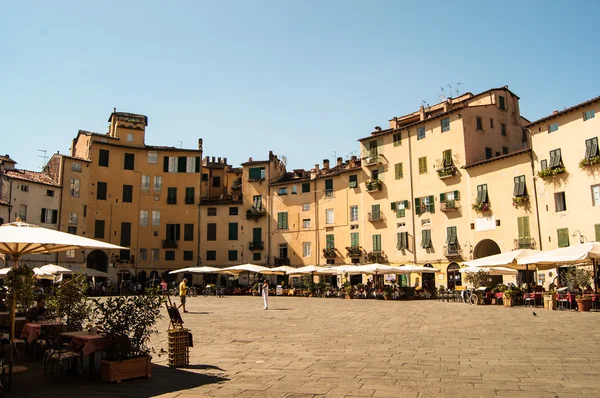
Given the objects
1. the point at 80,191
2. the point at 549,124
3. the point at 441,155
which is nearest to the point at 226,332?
the point at 549,124

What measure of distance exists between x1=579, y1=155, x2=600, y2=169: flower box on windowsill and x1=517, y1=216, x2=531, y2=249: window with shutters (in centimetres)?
484

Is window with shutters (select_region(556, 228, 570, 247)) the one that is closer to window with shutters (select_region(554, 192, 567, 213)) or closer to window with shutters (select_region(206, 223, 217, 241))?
window with shutters (select_region(554, 192, 567, 213))

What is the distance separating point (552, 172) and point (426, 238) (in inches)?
443

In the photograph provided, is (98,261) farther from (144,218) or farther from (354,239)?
(354,239)

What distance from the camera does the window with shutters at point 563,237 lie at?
29938mm

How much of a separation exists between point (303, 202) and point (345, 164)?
19.0 ft

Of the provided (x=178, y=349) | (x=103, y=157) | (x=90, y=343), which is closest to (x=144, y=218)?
(x=103, y=157)

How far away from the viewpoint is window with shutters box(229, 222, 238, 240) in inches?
2012

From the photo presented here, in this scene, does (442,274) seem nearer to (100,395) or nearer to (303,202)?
(303,202)

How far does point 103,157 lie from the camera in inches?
1908

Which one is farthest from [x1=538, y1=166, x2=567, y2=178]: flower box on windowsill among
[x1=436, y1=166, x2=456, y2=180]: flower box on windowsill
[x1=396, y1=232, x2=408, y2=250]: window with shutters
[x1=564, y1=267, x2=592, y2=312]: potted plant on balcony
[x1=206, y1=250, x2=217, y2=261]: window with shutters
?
[x1=206, y1=250, x2=217, y2=261]: window with shutters

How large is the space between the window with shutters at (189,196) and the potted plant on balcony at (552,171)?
1269 inches

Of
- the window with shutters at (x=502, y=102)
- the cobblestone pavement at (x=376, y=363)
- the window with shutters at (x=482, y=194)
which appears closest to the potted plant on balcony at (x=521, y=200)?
the window with shutters at (x=482, y=194)

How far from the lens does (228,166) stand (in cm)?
5909
